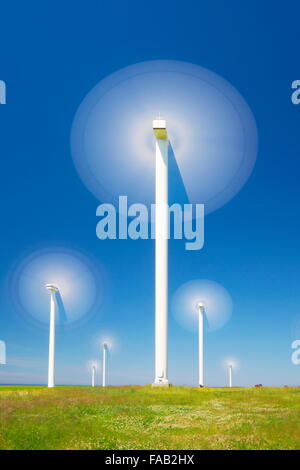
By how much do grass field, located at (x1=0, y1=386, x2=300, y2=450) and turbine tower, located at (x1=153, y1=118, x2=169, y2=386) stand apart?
38.1 ft

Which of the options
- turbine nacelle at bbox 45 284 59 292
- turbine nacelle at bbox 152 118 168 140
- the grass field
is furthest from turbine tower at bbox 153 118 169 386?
turbine nacelle at bbox 45 284 59 292

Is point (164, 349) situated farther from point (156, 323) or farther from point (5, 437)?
point (5, 437)

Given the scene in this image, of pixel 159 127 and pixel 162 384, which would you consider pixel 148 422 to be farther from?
pixel 159 127

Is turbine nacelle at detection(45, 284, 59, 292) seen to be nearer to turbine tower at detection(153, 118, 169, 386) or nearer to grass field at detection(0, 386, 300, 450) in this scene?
turbine tower at detection(153, 118, 169, 386)

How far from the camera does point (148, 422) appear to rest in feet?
106

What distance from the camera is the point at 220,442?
87.7ft

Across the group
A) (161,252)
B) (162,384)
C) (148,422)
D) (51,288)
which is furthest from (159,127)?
(148,422)

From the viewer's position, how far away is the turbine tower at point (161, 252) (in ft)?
182

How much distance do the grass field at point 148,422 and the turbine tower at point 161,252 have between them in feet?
38.1

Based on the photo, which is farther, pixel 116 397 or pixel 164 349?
pixel 164 349

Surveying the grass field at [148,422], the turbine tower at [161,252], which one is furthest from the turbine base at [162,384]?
the grass field at [148,422]

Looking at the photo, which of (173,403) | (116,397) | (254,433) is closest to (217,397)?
(173,403)

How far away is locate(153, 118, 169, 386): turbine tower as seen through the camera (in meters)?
55.4
